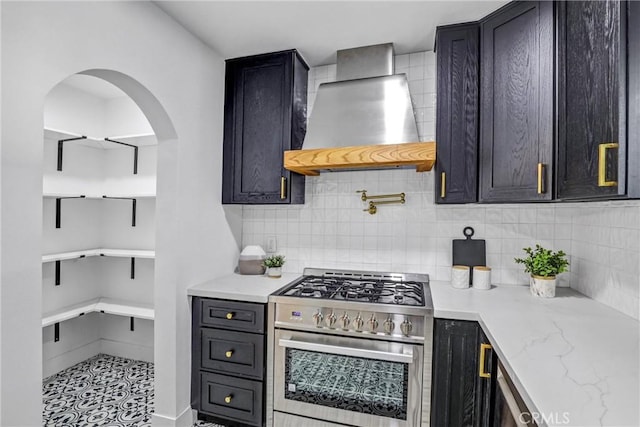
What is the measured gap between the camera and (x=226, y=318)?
199 centimetres

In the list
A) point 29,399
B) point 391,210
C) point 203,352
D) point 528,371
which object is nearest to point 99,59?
point 29,399

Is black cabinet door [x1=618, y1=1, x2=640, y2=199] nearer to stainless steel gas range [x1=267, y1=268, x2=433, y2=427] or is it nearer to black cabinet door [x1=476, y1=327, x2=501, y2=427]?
black cabinet door [x1=476, y1=327, x2=501, y2=427]

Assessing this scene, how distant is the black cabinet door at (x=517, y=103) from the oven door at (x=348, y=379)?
3.24 ft

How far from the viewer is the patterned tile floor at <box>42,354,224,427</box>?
210 centimetres

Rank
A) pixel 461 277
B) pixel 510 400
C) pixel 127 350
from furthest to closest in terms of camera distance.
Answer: pixel 127 350, pixel 461 277, pixel 510 400

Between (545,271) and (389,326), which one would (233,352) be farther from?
(545,271)

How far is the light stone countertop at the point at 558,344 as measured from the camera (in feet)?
2.72

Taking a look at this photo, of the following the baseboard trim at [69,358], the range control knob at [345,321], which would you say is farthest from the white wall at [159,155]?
the baseboard trim at [69,358]

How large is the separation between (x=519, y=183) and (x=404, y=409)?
1304mm

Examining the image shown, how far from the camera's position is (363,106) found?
2.17 meters

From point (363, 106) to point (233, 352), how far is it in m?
1.74

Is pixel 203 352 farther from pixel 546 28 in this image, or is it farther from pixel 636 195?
pixel 546 28

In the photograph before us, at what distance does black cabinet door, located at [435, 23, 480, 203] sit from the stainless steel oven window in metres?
1.03

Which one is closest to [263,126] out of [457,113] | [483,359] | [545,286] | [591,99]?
[457,113]
